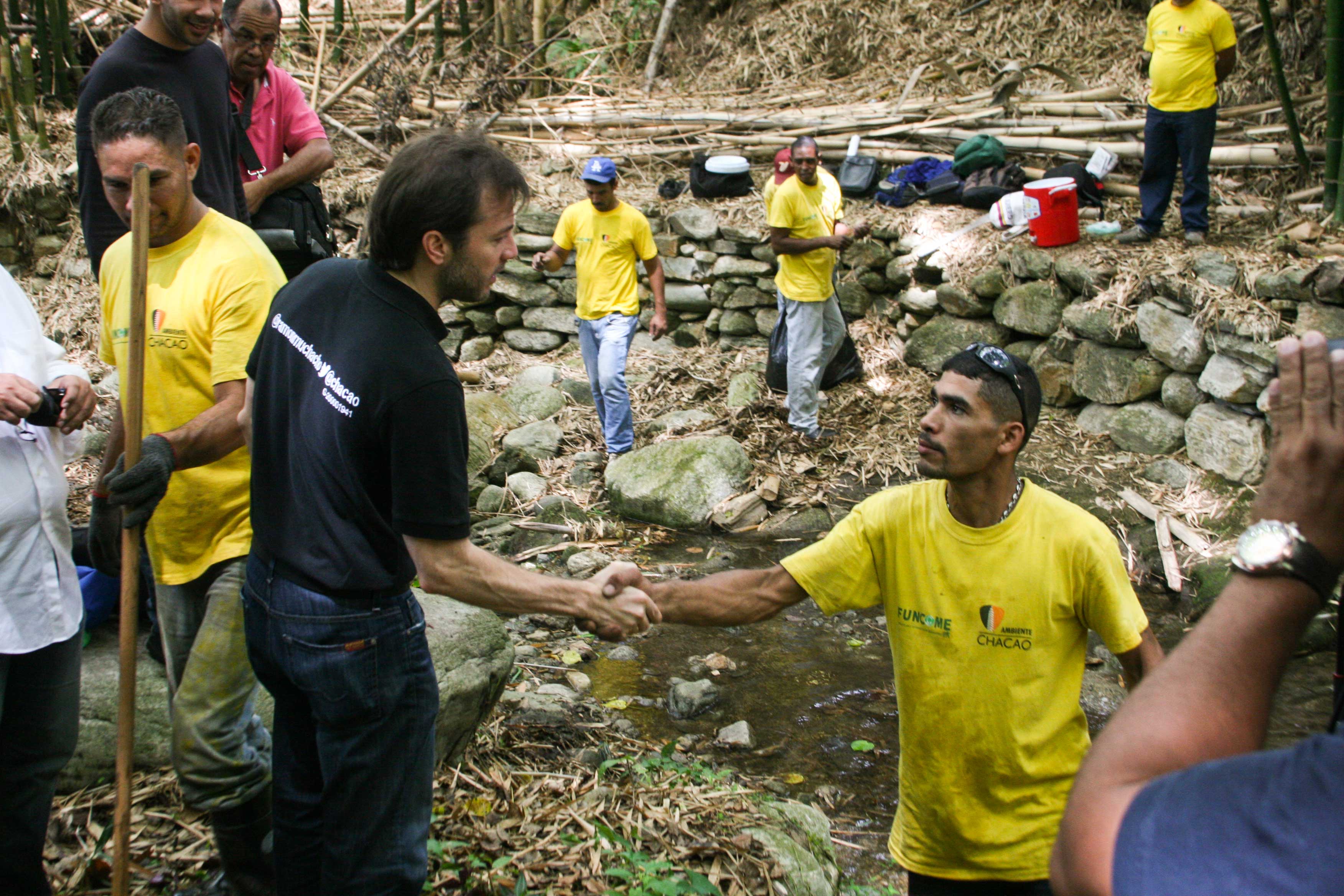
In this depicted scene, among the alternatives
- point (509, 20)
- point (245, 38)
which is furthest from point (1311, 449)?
point (509, 20)

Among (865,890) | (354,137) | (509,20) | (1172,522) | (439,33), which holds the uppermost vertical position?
(509,20)

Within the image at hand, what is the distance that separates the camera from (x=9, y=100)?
1005 centimetres

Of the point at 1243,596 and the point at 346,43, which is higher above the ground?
the point at 346,43

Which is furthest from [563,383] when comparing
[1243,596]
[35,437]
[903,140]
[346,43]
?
[1243,596]

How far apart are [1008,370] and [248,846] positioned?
268 cm

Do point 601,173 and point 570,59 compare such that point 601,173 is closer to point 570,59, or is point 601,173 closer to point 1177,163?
point 1177,163

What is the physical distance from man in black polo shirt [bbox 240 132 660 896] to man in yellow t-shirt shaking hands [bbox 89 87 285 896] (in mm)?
452

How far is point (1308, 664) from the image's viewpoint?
5.74 m

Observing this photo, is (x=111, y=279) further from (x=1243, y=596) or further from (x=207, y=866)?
(x=1243, y=596)

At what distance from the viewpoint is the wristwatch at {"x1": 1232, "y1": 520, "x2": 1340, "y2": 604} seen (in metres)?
1.29

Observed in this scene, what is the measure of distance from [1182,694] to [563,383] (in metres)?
8.95

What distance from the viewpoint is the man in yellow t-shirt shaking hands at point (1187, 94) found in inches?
300

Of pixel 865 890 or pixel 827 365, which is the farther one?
pixel 827 365

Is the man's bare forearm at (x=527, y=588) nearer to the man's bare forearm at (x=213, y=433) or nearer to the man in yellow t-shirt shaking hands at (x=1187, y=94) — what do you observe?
the man's bare forearm at (x=213, y=433)
